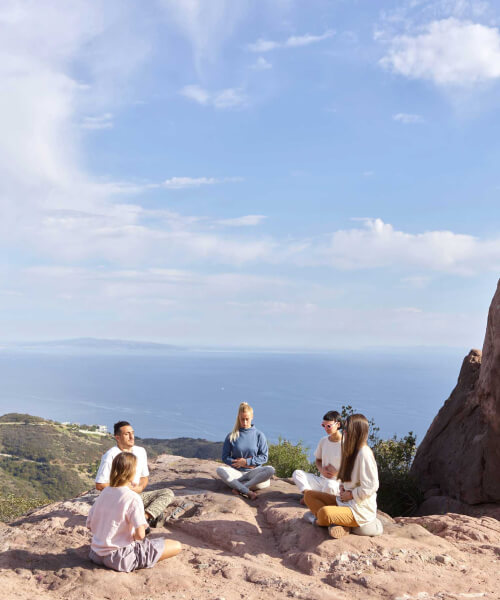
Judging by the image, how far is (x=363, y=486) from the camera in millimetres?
6473

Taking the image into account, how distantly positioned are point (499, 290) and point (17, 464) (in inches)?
2025

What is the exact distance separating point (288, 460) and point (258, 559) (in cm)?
1053

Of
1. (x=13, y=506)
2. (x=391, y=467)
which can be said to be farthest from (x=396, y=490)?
(x=13, y=506)

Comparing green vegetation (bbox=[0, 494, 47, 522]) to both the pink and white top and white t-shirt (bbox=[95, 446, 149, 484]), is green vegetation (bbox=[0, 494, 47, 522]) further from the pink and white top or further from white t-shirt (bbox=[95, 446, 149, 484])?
the pink and white top

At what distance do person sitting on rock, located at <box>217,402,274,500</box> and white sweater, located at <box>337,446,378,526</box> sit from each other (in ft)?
7.95

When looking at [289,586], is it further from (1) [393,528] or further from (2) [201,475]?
(2) [201,475]

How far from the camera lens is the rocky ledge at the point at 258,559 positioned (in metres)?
5.43

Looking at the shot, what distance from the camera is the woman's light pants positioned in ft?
28.8

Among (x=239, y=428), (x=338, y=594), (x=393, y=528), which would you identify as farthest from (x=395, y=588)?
(x=239, y=428)

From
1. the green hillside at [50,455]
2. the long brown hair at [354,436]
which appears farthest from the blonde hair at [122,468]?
the green hillside at [50,455]

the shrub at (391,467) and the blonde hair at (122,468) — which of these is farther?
the shrub at (391,467)

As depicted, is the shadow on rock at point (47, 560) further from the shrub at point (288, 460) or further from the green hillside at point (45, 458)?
the green hillside at point (45, 458)

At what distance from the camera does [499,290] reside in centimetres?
1131

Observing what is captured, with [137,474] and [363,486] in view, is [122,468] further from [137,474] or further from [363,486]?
[363,486]
